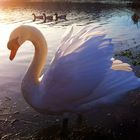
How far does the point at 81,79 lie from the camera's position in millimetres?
6715

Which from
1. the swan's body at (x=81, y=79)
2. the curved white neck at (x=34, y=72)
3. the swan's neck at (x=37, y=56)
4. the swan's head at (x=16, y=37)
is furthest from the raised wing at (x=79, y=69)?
the swan's head at (x=16, y=37)

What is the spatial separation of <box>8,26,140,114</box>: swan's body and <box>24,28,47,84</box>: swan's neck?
118mm

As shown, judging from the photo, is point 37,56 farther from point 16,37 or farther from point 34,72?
point 16,37

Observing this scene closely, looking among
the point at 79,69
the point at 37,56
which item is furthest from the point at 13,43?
the point at 79,69

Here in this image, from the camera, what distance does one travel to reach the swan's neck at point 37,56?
288 inches

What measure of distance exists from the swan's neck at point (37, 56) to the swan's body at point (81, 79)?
12 cm

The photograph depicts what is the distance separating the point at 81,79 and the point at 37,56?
1.26 metres

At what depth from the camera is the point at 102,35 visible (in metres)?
6.84

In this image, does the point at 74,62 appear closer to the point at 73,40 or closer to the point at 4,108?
the point at 73,40

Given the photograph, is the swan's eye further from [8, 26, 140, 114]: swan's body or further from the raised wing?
the raised wing

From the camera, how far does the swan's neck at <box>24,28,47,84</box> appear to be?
731 cm

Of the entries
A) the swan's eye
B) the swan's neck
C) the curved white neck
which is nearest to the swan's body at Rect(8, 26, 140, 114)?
the curved white neck

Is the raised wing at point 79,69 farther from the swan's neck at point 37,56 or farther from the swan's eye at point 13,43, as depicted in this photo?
the swan's eye at point 13,43

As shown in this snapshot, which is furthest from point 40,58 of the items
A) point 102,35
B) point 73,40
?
point 102,35
